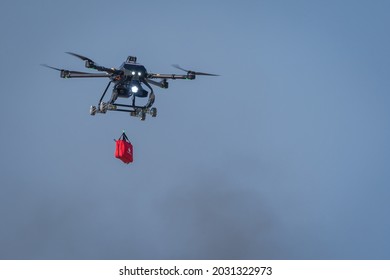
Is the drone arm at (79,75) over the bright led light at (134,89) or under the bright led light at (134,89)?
over

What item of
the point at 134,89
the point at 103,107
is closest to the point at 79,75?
the point at 103,107

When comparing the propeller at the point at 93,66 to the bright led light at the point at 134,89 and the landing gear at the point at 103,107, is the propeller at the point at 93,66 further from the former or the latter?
the landing gear at the point at 103,107

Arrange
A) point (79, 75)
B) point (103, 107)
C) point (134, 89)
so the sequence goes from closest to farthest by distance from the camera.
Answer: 1. point (79, 75)
2. point (134, 89)
3. point (103, 107)

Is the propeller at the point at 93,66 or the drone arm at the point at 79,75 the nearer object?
the propeller at the point at 93,66

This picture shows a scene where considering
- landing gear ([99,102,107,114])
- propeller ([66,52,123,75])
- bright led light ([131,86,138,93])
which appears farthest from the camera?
landing gear ([99,102,107,114])

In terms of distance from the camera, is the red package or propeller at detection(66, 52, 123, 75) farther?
the red package

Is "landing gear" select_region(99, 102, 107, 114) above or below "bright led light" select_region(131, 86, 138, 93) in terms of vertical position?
below

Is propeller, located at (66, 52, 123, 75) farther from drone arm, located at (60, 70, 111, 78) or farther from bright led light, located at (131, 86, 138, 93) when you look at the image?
bright led light, located at (131, 86, 138, 93)

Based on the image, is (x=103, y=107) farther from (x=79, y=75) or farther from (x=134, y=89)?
(x=79, y=75)

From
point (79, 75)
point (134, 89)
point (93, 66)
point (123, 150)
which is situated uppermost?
point (79, 75)

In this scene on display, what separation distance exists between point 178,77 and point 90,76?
8.79m

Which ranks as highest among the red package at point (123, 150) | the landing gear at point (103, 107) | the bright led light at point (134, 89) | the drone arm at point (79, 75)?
the drone arm at point (79, 75)
